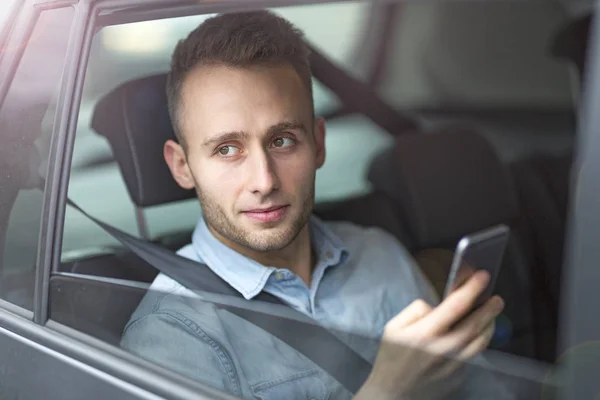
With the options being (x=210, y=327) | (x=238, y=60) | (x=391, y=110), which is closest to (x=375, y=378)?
(x=210, y=327)

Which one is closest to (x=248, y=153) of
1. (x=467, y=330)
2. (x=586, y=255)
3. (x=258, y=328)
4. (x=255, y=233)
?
(x=255, y=233)

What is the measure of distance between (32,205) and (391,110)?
1.43 meters

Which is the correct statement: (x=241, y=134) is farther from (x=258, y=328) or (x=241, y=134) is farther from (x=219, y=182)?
(x=258, y=328)

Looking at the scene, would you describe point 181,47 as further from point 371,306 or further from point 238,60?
point 371,306

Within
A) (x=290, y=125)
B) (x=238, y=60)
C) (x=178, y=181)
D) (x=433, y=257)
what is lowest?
(x=433, y=257)

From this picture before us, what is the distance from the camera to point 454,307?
48.4 inches

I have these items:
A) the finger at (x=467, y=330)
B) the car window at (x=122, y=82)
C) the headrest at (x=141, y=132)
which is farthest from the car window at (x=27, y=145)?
the finger at (x=467, y=330)

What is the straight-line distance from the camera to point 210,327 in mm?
1436

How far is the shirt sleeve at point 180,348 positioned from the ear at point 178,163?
0.44m

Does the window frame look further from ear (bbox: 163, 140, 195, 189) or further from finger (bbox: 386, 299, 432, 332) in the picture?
ear (bbox: 163, 140, 195, 189)

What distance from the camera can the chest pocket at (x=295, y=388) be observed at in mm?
1345

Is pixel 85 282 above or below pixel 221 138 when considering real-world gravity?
below

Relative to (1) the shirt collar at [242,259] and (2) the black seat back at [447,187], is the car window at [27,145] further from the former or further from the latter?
(2) the black seat back at [447,187]

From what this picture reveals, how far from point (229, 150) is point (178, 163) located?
0.25 m
